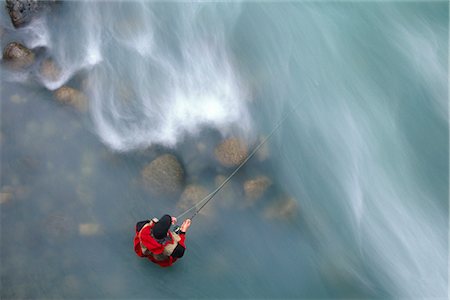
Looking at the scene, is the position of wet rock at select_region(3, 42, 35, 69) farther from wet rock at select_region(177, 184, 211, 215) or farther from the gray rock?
wet rock at select_region(177, 184, 211, 215)

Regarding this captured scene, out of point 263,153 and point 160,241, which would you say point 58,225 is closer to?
point 160,241

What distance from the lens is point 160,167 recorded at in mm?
7246

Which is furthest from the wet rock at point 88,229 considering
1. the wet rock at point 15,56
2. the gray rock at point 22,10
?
the gray rock at point 22,10


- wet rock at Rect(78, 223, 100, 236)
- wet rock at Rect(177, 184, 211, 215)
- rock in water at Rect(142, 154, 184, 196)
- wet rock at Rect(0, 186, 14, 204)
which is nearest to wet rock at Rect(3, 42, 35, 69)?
wet rock at Rect(0, 186, 14, 204)

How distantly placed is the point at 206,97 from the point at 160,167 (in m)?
1.87

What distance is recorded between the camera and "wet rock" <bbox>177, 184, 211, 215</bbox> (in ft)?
23.5

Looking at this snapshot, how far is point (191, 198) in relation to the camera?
7184mm

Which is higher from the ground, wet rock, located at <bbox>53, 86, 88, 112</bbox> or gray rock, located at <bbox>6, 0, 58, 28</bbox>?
gray rock, located at <bbox>6, 0, 58, 28</bbox>

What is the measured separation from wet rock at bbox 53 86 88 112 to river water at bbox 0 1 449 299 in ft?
0.41

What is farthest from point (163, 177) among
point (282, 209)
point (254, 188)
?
point (282, 209)

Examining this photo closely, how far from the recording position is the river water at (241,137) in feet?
22.4

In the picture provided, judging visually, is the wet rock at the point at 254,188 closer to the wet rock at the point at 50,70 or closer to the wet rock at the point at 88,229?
the wet rock at the point at 88,229

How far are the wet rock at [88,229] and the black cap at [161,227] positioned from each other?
1210 millimetres

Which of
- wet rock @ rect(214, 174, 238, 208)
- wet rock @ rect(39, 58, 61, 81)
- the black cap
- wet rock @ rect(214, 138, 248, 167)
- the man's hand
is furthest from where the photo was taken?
wet rock @ rect(39, 58, 61, 81)
